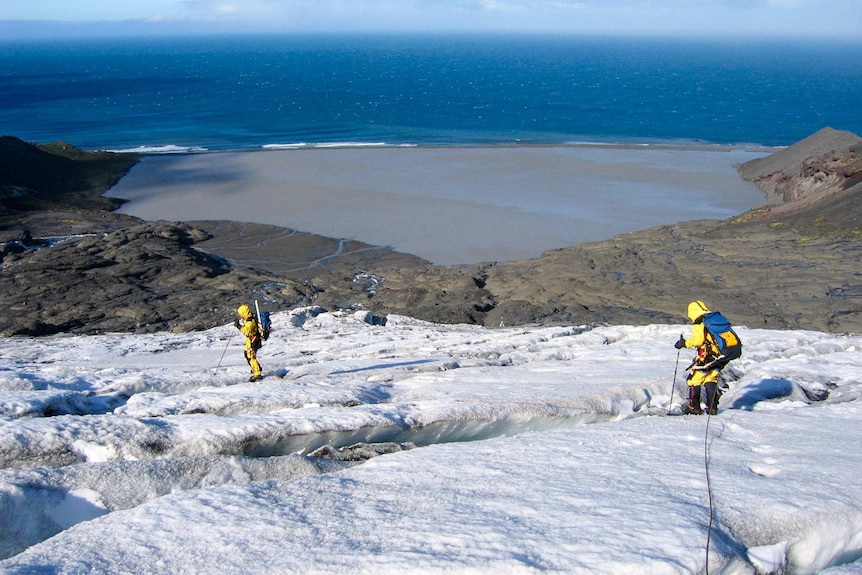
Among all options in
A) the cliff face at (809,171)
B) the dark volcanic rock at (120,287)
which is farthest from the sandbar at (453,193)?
the dark volcanic rock at (120,287)

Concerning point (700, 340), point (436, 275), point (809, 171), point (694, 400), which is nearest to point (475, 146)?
point (809, 171)

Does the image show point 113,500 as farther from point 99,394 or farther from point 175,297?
point 175,297

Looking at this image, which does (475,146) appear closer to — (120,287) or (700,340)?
(120,287)

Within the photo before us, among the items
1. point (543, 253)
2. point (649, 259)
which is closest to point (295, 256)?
point (543, 253)

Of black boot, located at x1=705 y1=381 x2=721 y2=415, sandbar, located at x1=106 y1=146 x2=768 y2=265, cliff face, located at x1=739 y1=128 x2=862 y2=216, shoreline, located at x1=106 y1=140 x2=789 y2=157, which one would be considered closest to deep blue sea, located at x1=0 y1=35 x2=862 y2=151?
shoreline, located at x1=106 y1=140 x2=789 y2=157

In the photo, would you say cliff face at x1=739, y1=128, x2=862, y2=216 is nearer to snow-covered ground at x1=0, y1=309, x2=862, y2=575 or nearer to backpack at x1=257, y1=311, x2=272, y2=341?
snow-covered ground at x1=0, y1=309, x2=862, y2=575
